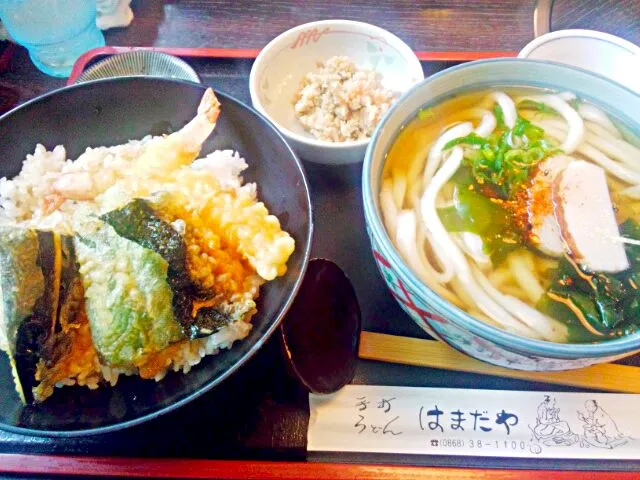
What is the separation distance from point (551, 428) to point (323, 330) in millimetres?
607

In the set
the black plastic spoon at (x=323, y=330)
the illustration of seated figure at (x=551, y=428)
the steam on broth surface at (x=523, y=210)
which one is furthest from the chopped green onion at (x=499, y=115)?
the illustration of seated figure at (x=551, y=428)

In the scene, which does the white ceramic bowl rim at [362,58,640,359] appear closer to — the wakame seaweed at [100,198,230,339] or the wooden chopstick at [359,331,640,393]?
the wooden chopstick at [359,331,640,393]

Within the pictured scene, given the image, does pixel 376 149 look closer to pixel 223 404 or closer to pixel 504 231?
pixel 504 231

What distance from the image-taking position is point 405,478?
46.4 inches

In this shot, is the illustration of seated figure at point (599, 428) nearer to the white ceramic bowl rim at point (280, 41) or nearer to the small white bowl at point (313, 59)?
the white ceramic bowl rim at point (280, 41)

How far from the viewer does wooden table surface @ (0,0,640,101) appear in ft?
6.88

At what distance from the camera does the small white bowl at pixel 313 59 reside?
177cm

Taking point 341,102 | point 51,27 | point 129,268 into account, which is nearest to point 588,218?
point 341,102

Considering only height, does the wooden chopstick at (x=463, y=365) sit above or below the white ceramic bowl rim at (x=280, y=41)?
below

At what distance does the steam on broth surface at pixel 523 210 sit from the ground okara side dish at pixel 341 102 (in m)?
0.33

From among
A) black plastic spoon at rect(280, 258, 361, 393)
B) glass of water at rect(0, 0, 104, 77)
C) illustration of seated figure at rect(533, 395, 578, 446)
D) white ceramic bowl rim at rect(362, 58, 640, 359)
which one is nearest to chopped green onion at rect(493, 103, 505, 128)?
white ceramic bowl rim at rect(362, 58, 640, 359)

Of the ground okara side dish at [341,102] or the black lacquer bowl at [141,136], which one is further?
the ground okara side dish at [341,102]

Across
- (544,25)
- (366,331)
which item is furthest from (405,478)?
(544,25)

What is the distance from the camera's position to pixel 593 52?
187cm
